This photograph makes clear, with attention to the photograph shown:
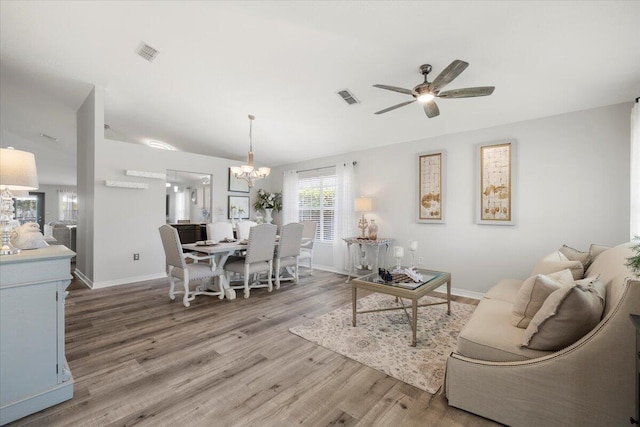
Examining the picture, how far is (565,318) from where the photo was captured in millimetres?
1456

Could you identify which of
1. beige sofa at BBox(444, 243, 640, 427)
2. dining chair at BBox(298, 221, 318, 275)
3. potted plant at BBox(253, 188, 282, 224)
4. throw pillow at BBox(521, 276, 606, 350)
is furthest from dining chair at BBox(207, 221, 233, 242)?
throw pillow at BBox(521, 276, 606, 350)

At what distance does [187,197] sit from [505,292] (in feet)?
35.9

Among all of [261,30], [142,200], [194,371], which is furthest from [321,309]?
Result: [142,200]

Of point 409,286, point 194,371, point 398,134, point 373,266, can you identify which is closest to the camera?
point 194,371

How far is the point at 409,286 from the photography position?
2.71 meters

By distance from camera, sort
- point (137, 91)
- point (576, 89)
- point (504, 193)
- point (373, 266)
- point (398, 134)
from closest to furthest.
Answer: point (576, 89) → point (504, 193) → point (137, 91) → point (398, 134) → point (373, 266)

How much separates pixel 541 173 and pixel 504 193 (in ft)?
1.56

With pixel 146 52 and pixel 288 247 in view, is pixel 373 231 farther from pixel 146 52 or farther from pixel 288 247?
pixel 146 52

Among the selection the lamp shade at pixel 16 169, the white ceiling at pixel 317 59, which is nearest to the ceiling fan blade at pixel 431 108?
the white ceiling at pixel 317 59

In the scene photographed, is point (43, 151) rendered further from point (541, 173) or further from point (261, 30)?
point (541, 173)

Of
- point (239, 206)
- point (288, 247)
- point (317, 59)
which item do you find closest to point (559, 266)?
point (317, 59)

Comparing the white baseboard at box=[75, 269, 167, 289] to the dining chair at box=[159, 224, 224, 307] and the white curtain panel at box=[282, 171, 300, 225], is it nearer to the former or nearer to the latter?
the dining chair at box=[159, 224, 224, 307]

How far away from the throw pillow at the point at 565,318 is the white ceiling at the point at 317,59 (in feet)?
7.18

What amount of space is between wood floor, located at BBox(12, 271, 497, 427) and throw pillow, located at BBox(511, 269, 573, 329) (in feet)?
2.36
